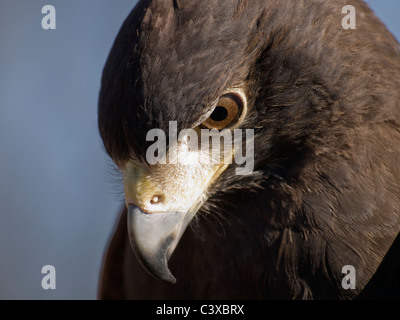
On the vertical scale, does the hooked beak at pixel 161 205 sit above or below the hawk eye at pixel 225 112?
below

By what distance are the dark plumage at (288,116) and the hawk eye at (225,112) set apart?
0.05 m

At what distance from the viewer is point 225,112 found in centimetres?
259

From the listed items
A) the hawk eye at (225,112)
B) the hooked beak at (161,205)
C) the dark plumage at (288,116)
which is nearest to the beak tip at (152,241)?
the hooked beak at (161,205)

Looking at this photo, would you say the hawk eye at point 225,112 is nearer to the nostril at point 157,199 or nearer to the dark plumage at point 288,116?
the dark plumage at point 288,116

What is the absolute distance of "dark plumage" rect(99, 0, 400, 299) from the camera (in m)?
2.49

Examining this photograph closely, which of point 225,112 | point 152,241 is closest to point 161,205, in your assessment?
point 152,241

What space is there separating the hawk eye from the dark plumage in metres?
0.05

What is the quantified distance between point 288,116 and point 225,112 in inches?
9.9

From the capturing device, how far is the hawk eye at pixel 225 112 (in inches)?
101

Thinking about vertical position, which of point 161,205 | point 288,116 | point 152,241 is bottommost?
point 152,241

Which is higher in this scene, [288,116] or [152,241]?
[288,116]

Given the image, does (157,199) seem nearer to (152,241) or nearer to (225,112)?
(152,241)
